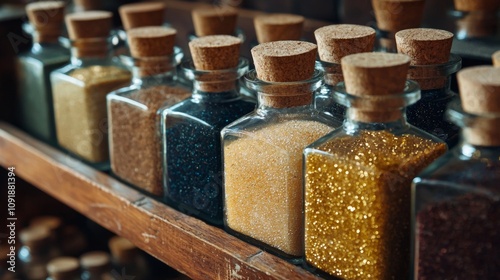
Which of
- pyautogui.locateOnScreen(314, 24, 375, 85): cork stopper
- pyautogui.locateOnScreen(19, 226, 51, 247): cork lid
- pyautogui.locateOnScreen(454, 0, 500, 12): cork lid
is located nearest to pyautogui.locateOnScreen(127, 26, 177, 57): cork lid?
pyautogui.locateOnScreen(314, 24, 375, 85): cork stopper

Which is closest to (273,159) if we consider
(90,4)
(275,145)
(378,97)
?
(275,145)

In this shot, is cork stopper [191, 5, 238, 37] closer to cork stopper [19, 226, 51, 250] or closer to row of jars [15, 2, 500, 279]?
row of jars [15, 2, 500, 279]

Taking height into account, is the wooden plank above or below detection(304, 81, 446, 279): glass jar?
below

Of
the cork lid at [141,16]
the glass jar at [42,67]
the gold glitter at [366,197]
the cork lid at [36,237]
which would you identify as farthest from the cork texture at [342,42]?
the cork lid at [36,237]

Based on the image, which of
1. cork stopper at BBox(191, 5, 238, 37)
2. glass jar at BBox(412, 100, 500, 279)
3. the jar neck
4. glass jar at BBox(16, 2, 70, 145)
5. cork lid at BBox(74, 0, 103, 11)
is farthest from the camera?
cork lid at BBox(74, 0, 103, 11)

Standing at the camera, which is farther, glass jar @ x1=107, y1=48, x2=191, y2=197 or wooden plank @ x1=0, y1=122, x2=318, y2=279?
glass jar @ x1=107, y1=48, x2=191, y2=197

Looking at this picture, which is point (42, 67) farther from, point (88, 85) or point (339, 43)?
point (339, 43)
